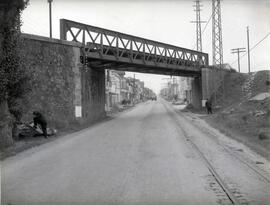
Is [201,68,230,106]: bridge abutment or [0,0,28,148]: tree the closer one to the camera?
[0,0,28,148]: tree

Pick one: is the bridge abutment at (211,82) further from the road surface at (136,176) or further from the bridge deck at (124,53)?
the road surface at (136,176)

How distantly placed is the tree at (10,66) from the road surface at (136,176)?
6.45ft

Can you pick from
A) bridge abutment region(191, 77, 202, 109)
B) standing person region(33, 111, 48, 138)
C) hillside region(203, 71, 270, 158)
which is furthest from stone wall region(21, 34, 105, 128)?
bridge abutment region(191, 77, 202, 109)

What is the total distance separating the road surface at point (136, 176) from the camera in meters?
7.27

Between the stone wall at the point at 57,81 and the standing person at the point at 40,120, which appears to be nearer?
the standing person at the point at 40,120

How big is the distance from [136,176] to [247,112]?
75.0 ft

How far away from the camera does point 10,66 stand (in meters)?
16.9

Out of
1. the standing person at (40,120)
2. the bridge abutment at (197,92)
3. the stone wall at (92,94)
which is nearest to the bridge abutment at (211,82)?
the bridge abutment at (197,92)

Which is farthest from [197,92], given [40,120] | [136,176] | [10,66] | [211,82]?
[136,176]

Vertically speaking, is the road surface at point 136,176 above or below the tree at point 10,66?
below

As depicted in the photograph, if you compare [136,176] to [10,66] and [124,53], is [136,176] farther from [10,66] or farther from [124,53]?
[124,53]

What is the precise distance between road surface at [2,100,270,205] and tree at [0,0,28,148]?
1.97 meters

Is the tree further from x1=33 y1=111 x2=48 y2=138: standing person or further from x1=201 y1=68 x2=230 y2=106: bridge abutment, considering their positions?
x1=201 y1=68 x2=230 y2=106: bridge abutment

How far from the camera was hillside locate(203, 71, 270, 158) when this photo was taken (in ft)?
59.3
